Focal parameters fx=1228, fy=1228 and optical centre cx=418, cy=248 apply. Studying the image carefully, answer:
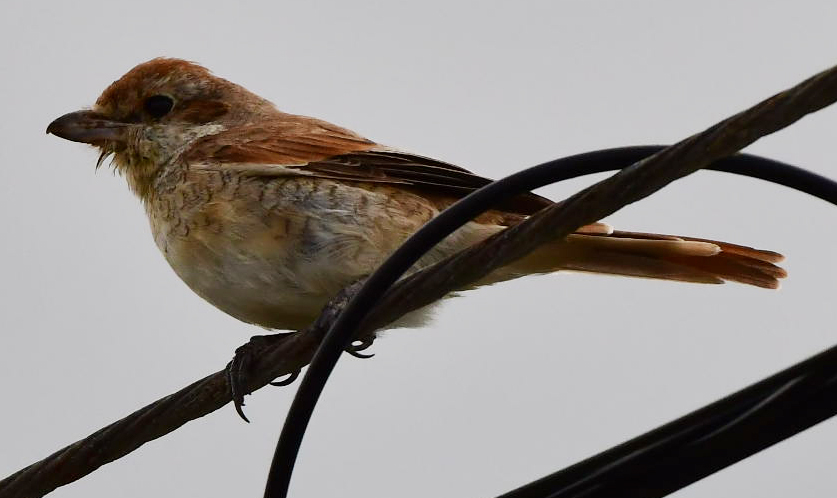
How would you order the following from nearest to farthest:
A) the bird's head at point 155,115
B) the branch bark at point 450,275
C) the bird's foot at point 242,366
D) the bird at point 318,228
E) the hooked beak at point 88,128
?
the branch bark at point 450,275 → the bird's foot at point 242,366 → the bird at point 318,228 → the bird's head at point 155,115 → the hooked beak at point 88,128

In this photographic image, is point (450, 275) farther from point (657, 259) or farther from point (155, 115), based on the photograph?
point (155, 115)

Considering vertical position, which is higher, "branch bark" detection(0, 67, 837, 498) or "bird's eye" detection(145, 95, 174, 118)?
"bird's eye" detection(145, 95, 174, 118)

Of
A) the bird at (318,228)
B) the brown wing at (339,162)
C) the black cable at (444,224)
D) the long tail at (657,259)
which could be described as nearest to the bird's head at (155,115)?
the bird at (318,228)

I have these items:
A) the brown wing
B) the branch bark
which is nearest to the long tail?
the brown wing

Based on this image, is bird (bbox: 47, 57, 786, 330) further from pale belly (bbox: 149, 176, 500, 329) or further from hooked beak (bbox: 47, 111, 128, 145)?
hooked beak (bbox: 47, 111, 128, 145)

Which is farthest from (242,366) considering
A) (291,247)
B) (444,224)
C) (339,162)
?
(444,224)

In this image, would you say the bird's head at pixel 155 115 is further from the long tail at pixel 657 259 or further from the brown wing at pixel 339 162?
the long tail at pixel 657 259

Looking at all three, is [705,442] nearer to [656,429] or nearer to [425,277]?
[656,429]

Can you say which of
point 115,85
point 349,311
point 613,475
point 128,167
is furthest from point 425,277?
point 115,85
